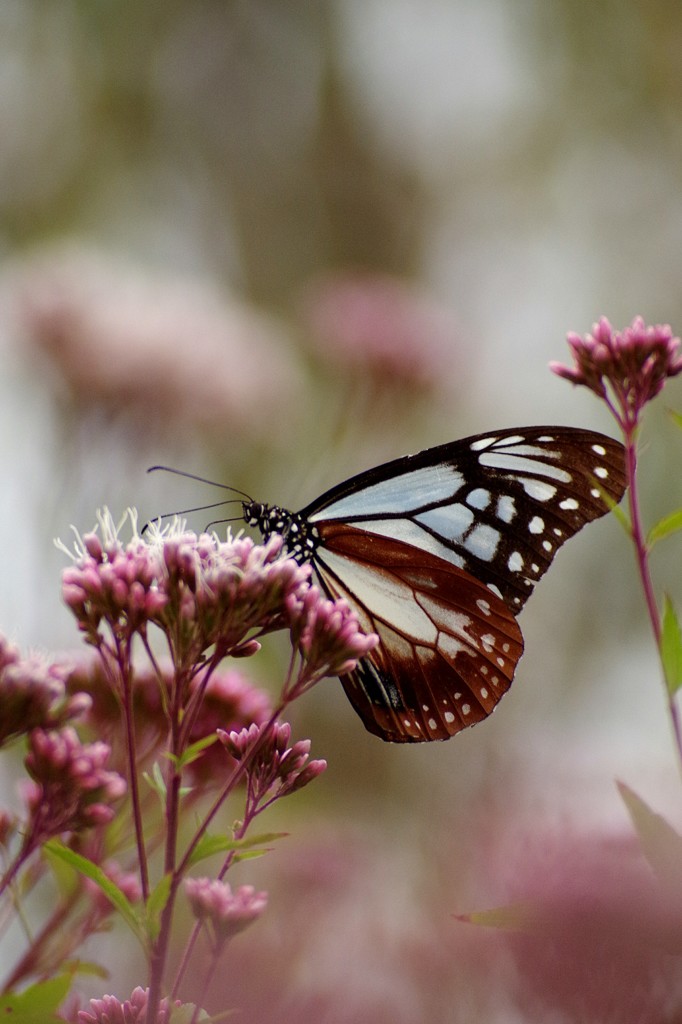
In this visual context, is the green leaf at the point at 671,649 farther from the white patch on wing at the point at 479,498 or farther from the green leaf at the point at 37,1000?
the white patch on wing at the point at 479,498

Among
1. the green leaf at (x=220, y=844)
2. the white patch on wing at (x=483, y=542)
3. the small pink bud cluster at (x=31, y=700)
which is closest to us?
the green leaf at (x=220, y=844)

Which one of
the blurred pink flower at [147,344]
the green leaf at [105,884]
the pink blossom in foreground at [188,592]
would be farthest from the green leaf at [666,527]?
the blurred pink flower at [147,344]

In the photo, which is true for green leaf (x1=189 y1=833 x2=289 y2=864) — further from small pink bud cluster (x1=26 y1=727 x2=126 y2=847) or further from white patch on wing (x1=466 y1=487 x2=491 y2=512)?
white patch on wing (x1=466 y1=487 x2=491 y2=512)

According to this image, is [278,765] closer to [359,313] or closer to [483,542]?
[483,542]

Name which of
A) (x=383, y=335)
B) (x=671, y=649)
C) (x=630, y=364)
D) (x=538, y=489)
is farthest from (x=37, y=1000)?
(x=383, y=335)

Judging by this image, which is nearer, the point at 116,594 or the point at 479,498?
the point at 116,594

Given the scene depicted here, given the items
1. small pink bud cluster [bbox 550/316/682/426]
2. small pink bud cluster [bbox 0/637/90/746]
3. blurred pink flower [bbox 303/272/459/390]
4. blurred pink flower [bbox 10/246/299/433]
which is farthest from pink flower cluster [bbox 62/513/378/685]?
blurred pink flower [bbox 303/272/459/390]

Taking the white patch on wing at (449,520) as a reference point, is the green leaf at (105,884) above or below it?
below
